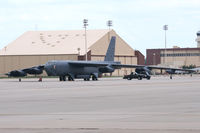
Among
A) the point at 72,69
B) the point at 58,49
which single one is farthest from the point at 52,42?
the point at 72,69

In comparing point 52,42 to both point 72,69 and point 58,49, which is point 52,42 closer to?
point 58,49

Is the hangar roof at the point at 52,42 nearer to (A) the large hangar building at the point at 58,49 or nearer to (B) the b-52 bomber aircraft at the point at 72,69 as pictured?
(A) the large hangar building at the point at 58,49

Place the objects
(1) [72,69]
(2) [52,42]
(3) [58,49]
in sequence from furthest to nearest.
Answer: (2) [52,42]
(3) [58,49]
(1) [72,69]

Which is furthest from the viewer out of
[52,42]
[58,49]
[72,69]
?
[52,42]

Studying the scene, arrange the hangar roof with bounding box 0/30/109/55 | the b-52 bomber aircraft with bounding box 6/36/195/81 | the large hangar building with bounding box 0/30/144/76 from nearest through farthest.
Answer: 1. the b-52 bomber aircraft with bounding box 6/36/195/81
2. the large hangar building with bounding box 0/30/144/76
3. the hangar roof with bounding box 0/30/109/55

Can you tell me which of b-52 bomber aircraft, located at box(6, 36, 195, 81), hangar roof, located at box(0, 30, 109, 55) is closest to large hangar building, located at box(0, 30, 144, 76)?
hangar roof, located at box(0, 30, 109, 55)

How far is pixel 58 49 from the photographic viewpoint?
159m

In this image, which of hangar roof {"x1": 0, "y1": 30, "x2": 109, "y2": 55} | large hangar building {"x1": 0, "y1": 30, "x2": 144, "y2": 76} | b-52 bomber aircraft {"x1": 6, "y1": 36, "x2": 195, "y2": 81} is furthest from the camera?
hangar roof {"x1": 0, "y1": 30, "x2": 109, "y2": 55}

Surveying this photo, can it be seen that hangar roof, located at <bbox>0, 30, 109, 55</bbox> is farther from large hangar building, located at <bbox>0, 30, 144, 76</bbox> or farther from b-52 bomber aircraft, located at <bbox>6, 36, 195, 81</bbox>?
b-52 bomber aircraft, located at <bbox>6, 36, 195, 81</bbox>

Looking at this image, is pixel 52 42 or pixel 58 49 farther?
pixel 52 42

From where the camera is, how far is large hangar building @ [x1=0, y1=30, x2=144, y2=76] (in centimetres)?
15625

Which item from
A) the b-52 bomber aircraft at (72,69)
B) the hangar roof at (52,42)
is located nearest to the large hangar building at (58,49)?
the hangar roof at (52,42)

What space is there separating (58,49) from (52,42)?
728 centimetres

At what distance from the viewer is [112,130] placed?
17.4 metres
